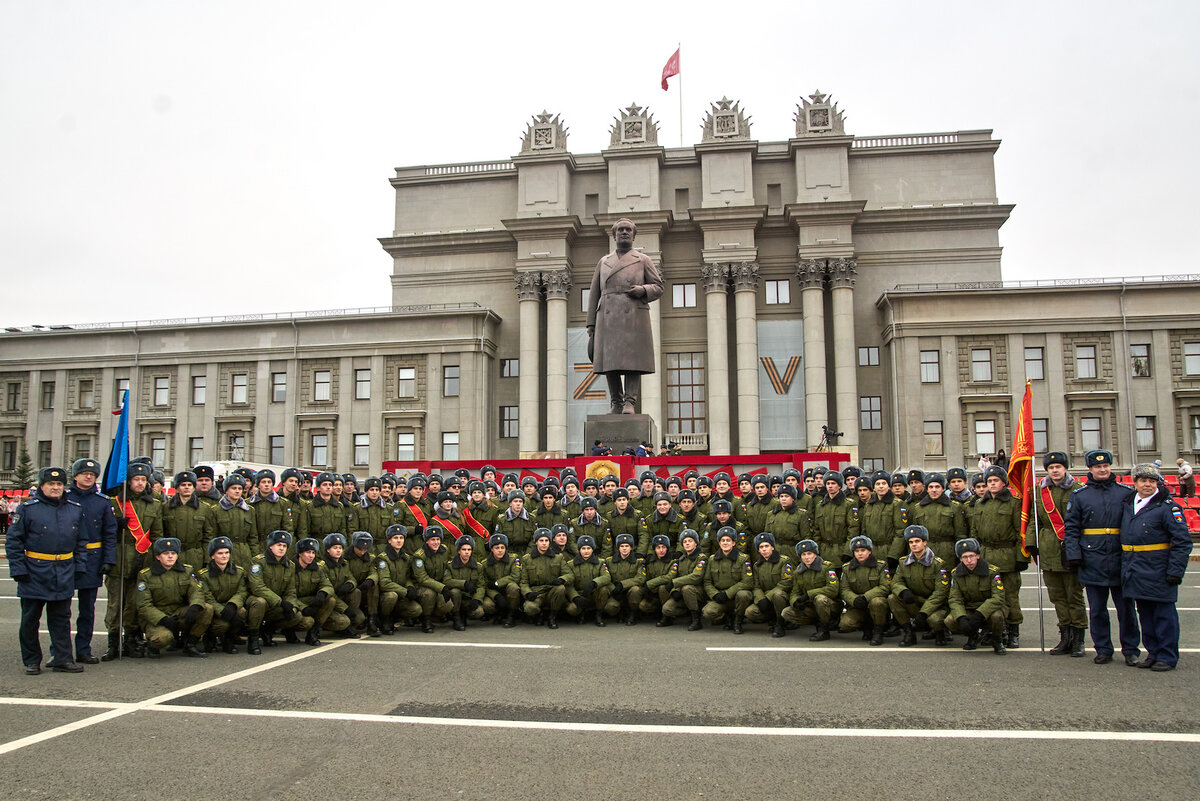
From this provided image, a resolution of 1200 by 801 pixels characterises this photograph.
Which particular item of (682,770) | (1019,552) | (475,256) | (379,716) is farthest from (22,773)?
(475,256)

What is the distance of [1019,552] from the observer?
9516 millimetres

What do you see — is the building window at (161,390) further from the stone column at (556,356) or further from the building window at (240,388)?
the stone column at (556,356)

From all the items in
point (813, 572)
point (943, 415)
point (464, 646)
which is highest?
point (943, 415)

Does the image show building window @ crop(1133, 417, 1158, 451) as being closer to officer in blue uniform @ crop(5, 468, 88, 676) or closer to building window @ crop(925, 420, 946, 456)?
building window @ crop(925, 420, 946, 456)

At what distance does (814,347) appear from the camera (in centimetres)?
4741

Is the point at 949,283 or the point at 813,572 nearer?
the point at 813,572

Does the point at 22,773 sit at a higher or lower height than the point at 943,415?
lower

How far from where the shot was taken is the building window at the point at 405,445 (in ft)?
160

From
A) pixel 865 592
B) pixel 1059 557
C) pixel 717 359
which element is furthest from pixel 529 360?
pixel 1059 557

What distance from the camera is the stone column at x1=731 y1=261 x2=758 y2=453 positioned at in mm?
47000

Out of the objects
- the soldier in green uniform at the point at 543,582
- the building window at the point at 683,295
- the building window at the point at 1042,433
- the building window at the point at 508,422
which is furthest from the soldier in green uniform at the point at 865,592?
the building window at the point at 508,422

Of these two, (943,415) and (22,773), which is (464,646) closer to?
(22,773)

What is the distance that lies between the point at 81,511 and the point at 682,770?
6.87 meters

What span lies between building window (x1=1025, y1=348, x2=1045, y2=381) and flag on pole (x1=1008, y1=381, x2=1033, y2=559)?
39.2 m
